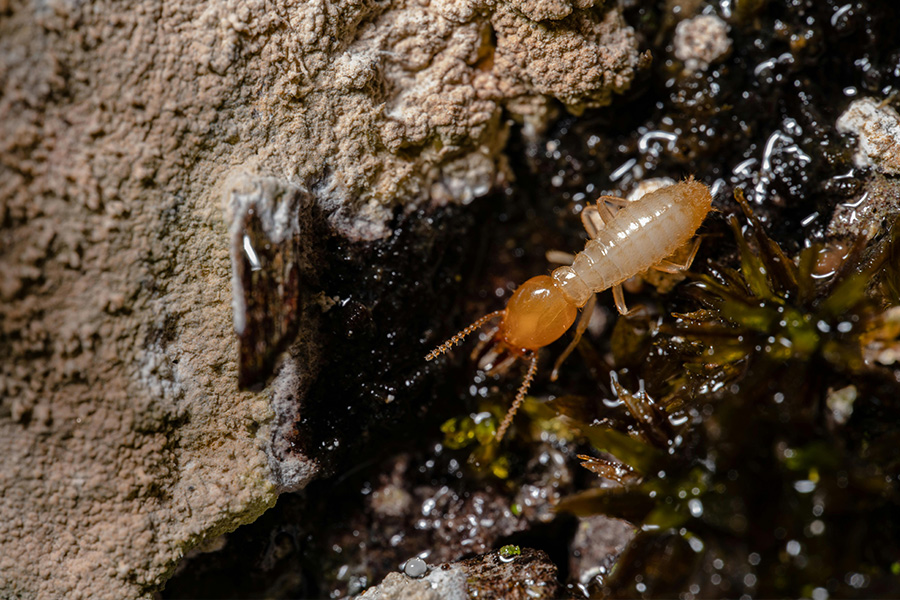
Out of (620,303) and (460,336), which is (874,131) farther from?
(460,336)

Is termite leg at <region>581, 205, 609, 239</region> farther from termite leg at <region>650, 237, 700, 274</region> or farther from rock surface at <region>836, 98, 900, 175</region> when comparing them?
rock surface at <region>836, 98, 900, 175</region>

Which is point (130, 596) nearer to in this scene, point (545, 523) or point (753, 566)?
point (545, 523)

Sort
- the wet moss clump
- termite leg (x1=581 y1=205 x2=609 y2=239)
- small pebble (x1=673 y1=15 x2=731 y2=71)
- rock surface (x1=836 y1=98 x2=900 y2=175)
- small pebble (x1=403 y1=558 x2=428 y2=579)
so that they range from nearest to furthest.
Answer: the wet moss clump < small pebble (x1=403 y1=558 x2=428 y2=579) < rock surface (x1=836 y1=98 x2=900 y2=175) < small pebble (x1=673 y1=15 x2=731 y2=71) < termite leg (x1=581 y1=205 x2=609 y2=239)

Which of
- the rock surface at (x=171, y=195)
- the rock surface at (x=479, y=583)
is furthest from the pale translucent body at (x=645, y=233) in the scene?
the rock surface at (x=479, y=583)

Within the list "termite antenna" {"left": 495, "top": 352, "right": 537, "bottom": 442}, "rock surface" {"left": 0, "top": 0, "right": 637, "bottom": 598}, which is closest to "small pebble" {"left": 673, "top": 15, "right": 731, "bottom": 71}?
"rock surface" {"left": 0, "top": 0, "right": 637, "bottom": 598}

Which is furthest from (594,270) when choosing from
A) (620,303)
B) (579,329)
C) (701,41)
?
(701,41)

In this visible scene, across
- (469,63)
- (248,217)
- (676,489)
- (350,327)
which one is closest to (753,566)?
(676,489)
